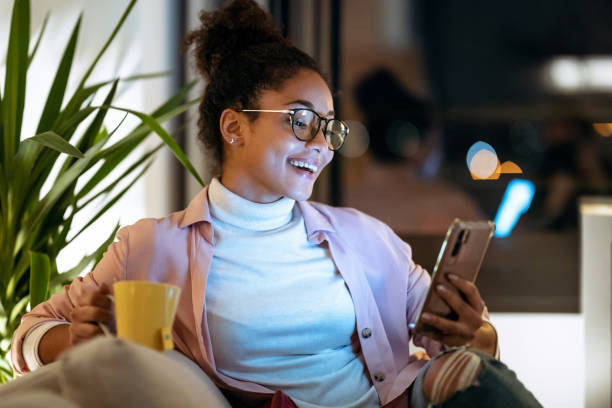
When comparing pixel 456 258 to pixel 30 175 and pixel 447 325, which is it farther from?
pixel 30 175

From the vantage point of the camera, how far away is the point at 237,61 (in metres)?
1.71

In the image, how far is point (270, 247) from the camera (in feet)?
5.21

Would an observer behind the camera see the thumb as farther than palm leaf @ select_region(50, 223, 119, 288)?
No

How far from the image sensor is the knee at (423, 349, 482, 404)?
1.19m

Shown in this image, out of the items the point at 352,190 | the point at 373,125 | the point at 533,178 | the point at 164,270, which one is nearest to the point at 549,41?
the point at 533,178

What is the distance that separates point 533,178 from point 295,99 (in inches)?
78.1

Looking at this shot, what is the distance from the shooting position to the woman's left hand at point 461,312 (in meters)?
1.37

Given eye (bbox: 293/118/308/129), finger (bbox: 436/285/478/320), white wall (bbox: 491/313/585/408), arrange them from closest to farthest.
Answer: finger (bbox: 436/285/478/320) < eye (bbox: 293/118/308/129) < white wall (bbox: 491/313/585/408)

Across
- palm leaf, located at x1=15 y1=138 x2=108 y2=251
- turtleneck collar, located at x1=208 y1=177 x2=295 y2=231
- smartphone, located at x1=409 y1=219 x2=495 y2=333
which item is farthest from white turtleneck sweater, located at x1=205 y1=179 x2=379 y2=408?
palm leaf, located at x1=15 y1=138 x2=108 y2=251

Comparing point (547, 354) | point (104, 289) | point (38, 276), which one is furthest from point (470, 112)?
point (104, 289)

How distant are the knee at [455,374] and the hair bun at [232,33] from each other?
91cm

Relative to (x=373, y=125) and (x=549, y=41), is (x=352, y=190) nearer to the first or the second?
(x=373, y=125)

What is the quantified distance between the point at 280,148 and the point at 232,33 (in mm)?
377

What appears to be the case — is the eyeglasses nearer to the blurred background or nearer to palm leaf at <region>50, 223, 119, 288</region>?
palm leaf at <region>50, 223, 119, 288</region>
